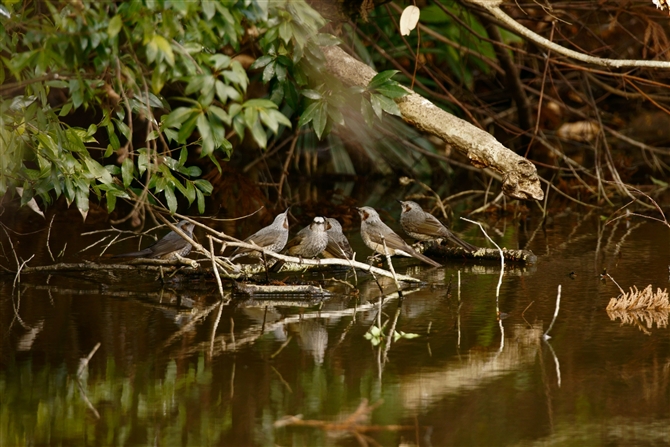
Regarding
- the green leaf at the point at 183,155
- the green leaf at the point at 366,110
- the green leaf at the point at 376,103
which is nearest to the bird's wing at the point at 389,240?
the green leaf at the point at 366,110

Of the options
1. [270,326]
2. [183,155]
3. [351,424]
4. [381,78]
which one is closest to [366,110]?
[381,78]

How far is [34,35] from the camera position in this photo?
411cm

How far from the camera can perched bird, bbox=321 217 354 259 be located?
705 cm

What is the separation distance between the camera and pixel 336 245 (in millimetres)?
7051

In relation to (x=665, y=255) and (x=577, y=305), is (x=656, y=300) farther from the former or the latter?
(x=665, y=255)

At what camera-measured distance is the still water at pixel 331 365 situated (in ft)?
11.5

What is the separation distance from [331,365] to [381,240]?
2825mm

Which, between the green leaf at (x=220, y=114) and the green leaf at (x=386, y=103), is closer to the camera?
the green leaf at (x=220, y=114)

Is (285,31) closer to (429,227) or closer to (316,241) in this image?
Result: (316,241)

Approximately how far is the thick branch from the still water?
2.19 feet

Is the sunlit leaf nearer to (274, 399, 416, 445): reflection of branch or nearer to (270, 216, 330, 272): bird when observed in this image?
(270, 216, 330, 272): bird

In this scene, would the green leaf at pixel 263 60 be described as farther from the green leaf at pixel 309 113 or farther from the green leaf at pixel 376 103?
the green leaf at pixel 376 103

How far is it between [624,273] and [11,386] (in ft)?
13.8

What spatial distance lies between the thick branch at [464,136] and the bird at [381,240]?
2.99 feet
